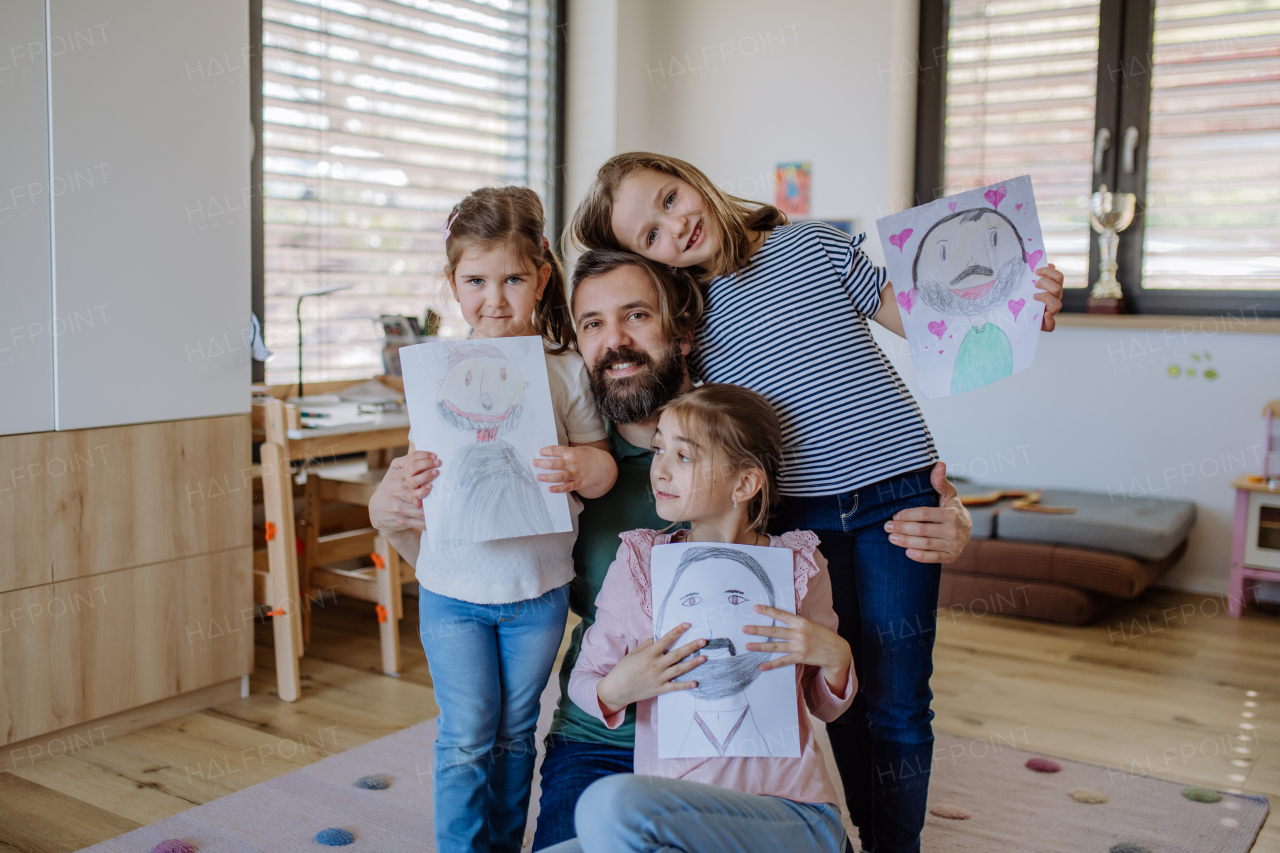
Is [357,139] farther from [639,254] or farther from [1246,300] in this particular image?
[1246,300]

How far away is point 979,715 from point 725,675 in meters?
1.66

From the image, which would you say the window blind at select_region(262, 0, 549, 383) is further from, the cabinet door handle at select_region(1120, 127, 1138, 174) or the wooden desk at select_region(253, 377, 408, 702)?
the cabinet door handle at select_region(1120, 127, 1138, 174)

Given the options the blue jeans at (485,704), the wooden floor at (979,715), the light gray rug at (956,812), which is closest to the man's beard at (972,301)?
the blue jeans at (485,704)

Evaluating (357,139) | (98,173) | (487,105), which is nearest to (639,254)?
(98,173)

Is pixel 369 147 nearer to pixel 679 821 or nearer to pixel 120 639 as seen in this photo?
pixel 120 639

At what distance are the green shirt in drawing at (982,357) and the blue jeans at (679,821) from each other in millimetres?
626

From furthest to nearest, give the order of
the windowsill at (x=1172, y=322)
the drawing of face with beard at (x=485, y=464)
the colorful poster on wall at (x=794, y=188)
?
the colorful poster on wall at (x=794, y=188) < the windowsill at (x=1172, y=322) < the drawing of face with beard at (x=485, y=464)

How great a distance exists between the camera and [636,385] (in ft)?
4.75

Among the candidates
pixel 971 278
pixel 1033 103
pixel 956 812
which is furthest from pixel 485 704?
pixel 1033 103

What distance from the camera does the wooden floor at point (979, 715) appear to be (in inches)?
86.3

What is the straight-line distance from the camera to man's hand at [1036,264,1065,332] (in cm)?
140

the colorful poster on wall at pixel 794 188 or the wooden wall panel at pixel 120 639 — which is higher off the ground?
the colorful poster on wall at pixel 794 188

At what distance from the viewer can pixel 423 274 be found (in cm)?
389

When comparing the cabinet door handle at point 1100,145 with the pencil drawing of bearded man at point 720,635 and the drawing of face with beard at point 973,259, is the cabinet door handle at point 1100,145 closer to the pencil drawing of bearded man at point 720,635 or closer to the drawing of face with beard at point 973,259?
the drawing of face with beard at point 973,259
